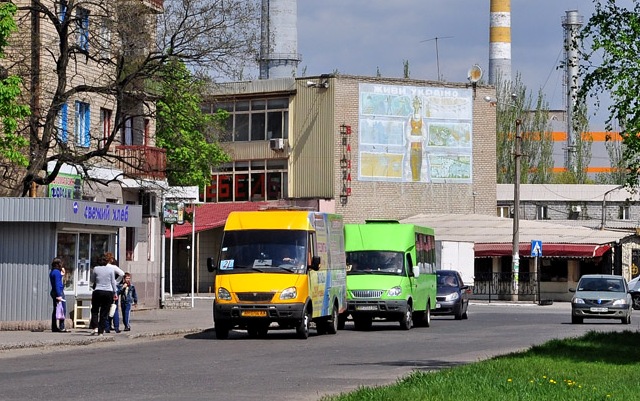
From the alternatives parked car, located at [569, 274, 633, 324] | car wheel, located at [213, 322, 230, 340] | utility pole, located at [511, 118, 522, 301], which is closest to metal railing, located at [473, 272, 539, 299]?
utility pole, located at [511, 118, 522, 301]

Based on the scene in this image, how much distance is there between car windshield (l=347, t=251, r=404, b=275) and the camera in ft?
124

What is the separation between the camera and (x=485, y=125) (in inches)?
3228

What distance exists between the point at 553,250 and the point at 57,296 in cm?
4480

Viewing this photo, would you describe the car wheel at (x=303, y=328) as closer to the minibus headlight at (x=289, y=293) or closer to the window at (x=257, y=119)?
the minibus headlight at (x=289, y=293)

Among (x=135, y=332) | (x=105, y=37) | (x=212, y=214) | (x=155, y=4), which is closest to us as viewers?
(x=135, y=332)

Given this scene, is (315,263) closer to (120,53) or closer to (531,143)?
(120,53)

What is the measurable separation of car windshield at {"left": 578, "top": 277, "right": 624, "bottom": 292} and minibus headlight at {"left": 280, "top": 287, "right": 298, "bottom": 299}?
17.4 meters

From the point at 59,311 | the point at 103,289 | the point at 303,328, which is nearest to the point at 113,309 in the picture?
the point at 59,311

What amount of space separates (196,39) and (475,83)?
45541 millimetres

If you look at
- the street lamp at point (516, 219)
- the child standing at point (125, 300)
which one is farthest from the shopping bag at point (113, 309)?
the street lamp at point (516, 219)

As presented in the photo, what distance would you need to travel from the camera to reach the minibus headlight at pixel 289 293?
3141cm

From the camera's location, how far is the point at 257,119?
3172 inches

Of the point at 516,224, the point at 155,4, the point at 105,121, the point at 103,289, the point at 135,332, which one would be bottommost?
the point at 135,332

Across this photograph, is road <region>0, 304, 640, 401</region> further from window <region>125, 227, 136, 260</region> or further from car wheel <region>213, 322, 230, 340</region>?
window <region>125, 227, 136, 260</region>
